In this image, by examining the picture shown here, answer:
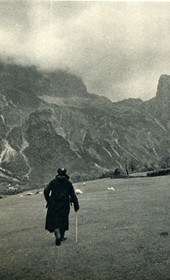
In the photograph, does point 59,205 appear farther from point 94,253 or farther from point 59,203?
point 94,253

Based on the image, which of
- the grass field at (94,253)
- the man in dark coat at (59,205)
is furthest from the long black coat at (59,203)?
the grass field at (94,253)

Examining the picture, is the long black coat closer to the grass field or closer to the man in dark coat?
the man in dark coat

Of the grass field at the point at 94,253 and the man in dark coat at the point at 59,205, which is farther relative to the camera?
the man in dark coat at the point at 59,205

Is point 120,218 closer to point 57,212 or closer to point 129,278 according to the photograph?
point 57,212

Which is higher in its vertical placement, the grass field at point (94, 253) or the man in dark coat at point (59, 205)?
the man in dark coat at point (59, 205)

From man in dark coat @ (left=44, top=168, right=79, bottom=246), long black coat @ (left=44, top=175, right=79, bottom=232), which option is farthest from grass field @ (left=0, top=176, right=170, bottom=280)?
long black coat @ (left=44, top=175, right=79, bottom=232)

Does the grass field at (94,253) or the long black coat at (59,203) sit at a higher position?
the long black coat at (59,203)

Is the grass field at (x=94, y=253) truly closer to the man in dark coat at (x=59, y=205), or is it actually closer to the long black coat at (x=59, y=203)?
the man in dark coat at (x=59, y=205)

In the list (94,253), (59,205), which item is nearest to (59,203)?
(59,205)
